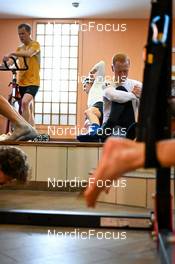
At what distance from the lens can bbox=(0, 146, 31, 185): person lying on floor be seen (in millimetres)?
1463

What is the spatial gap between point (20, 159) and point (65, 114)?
5345 mm

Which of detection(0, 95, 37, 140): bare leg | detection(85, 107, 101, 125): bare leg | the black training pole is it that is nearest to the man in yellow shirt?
detection(85, 107, 101, 125): bare leg

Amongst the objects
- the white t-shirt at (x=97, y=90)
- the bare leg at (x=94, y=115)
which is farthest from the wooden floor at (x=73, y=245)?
the white t-shirt at (x=97, y=90)

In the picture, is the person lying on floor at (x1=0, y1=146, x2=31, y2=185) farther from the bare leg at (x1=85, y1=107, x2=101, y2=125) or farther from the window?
the window

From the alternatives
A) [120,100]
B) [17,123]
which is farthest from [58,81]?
[17,123]

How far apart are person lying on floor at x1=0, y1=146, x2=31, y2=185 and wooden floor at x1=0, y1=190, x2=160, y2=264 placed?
1.04 ft

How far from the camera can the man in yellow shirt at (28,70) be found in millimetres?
3791

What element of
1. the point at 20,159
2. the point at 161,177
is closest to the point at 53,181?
the point at 20,159

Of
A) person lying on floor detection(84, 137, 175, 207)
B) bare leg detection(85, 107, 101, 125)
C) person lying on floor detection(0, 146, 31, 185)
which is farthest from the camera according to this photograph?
bare leg detection(85, 107, 101, 125)

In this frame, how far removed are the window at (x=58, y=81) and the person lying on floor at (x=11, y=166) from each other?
5301 mm

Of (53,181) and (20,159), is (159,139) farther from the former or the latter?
(53,181)

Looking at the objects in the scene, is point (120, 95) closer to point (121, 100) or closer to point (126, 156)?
point (121, 100)

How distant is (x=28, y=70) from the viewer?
390cm

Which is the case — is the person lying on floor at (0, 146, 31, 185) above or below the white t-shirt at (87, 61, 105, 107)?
below
